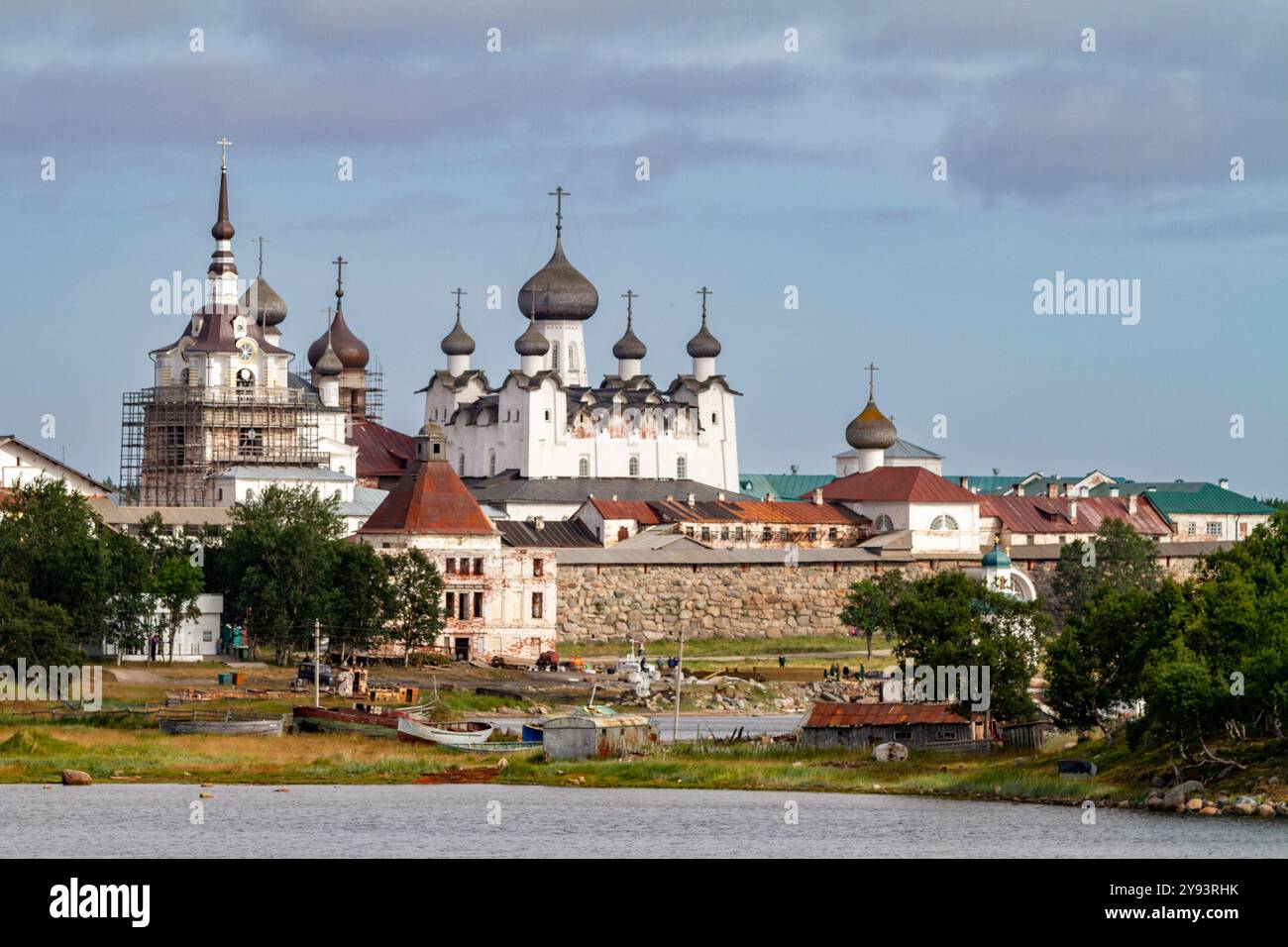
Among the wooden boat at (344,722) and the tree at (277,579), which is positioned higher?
the tree at (277,579)

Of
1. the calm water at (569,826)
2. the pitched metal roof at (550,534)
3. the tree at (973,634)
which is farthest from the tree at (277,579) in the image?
the calm water at (569,826)

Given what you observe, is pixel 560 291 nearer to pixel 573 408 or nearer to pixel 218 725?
pixel 573 408

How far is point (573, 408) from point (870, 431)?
1291 cm

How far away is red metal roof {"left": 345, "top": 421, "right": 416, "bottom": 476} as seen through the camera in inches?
4606

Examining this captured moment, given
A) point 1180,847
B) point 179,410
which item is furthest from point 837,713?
point 179,410

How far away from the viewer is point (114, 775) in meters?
55.9

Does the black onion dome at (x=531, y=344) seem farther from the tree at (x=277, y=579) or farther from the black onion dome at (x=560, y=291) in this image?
the tree at (x=277, y=579)

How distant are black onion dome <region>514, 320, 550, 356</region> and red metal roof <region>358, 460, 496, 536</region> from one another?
23.6 meters

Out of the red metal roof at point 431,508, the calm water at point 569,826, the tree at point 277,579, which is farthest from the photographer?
the red metal roof at point 431,508

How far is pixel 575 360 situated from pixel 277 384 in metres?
13.9

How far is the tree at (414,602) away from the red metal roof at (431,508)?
12.8ft

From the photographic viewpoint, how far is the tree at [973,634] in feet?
189

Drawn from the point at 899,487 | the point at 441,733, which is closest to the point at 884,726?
the point at 441,733
